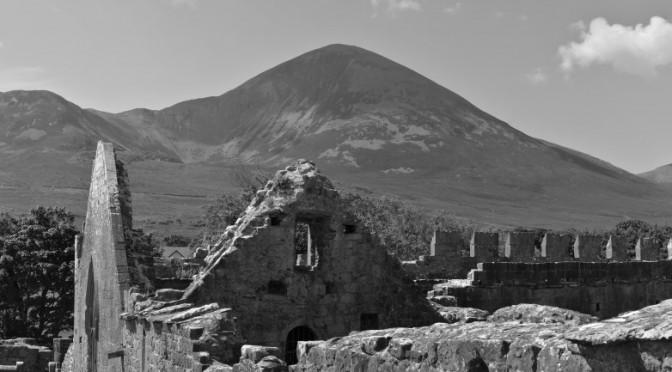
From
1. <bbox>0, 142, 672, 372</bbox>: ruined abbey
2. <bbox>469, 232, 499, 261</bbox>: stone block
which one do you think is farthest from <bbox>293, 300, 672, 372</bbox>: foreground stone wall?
<bbox>469, 232, 499, 261</bbox>: stone block

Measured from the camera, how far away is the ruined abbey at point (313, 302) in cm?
745

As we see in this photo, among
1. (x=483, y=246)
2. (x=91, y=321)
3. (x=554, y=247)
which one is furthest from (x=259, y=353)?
(x=554, y=247)

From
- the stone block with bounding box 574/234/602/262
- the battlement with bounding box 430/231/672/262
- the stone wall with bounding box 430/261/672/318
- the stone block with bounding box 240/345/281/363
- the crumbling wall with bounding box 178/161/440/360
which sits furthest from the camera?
the stone block with bounding box 574/234/602/262

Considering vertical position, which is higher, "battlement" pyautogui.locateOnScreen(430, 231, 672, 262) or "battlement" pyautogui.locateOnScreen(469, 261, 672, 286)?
"battlement" pyautogui.locateOnScreen(430, 231, 672, 262)

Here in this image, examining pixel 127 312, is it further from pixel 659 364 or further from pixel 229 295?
pixel 659 364

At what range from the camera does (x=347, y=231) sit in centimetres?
1716

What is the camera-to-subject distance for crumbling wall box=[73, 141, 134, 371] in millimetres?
18672

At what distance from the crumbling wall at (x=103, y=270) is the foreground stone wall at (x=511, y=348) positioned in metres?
9.16

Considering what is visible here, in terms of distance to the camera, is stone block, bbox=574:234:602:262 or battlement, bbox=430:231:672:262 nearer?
battlement, bbox=430:231:672:262

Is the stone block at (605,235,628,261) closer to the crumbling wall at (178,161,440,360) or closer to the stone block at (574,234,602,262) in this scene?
the stone block at (574,234,602,262)

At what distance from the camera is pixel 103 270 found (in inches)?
799

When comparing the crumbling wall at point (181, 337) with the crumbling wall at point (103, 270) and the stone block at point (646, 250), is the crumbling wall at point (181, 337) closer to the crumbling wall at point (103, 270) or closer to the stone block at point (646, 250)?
the crumbling wall at point (103, 270)

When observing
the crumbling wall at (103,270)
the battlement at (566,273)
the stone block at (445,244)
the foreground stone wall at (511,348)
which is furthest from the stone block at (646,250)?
the foreground stone wall at (511,348)

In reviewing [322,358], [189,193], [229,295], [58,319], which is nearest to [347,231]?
[229,295]
